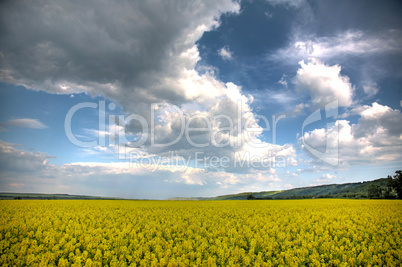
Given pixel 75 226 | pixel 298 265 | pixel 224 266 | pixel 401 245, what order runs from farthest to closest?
pixel 75 226
pixel 401 245
pixel 298 265
pixel 224 266

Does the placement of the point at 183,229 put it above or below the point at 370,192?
above

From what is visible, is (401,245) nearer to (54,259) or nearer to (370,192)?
(54,259)

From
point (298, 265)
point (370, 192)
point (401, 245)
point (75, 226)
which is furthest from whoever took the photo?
point (370, 192)

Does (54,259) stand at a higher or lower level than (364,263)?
higher

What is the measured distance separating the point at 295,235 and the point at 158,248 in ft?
33.6

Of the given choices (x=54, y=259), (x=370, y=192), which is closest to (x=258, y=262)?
(x=54, y=259)

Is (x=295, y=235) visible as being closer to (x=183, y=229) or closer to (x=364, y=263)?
(x=364, y=263)

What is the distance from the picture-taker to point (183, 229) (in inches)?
624

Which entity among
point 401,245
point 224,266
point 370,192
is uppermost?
point 224,266

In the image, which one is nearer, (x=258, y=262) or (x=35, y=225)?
(x=258, y=262)

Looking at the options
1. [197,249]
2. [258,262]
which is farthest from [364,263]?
[197,249]

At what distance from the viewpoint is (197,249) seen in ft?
36.9

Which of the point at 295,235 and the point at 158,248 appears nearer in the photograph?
the point at 158,248

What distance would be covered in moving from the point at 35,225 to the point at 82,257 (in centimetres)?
905
